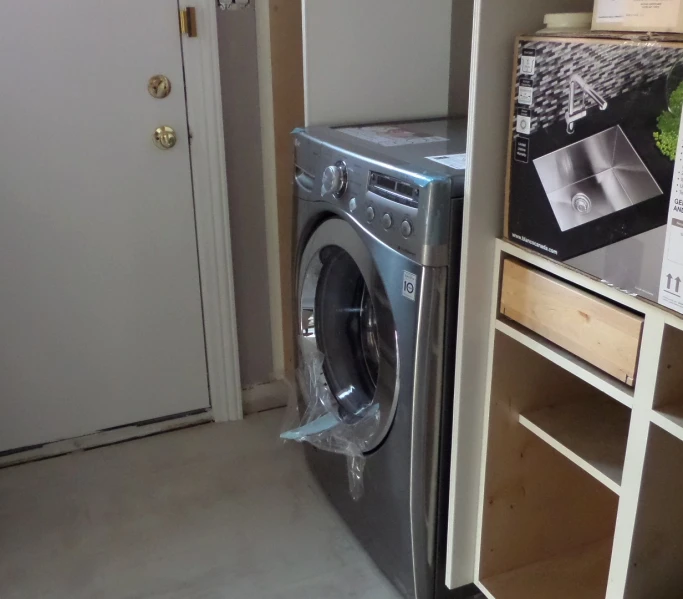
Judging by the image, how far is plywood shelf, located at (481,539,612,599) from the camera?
1365 millimetres

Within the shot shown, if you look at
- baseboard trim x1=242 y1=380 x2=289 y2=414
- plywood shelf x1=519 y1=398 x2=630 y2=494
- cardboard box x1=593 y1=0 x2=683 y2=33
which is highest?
cardboard box x1=593 y1=0 x2=683 y2=33

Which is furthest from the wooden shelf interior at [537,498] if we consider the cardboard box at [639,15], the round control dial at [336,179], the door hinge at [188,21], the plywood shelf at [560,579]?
the door hinge at [188,21]

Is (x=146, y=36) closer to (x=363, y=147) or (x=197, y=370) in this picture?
(x=363, y=147)

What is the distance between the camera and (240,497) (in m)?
1.89

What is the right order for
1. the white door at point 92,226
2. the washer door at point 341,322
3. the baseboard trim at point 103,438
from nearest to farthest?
1. the washer door at point 341,322
2. the white door at point 92,226
3. the baseboard trim at point 103,438

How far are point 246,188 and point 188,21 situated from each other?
49 cm

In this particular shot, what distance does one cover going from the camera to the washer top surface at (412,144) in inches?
48.4

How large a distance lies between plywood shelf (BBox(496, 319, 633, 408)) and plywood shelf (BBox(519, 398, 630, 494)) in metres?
0.10

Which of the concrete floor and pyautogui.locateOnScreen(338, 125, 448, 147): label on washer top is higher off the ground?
pyautogui.locateOnScreen(338, 125, 448, 147): label on washer top

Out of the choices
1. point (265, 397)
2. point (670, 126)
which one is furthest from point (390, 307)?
point (265, 397)

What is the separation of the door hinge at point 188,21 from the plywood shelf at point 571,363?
120 centimetres

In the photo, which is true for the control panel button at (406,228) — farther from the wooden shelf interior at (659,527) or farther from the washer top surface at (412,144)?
the wooden shelf interior at (659,527)

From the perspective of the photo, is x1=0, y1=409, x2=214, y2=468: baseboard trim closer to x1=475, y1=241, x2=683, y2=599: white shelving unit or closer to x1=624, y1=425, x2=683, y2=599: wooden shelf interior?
x1=475, y1=241, x2=683, y2=599: white shelving unit

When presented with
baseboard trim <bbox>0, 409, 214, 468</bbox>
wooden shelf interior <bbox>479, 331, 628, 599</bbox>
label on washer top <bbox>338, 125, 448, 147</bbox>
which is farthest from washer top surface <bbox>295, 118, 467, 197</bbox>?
baseboard trim <bbox>0, 409, 214, 468</bbox>
